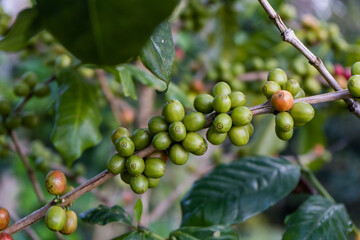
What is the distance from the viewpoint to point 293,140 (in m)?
5.02

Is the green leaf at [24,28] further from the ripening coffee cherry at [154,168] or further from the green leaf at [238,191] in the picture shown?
the green leaf at [238,191]

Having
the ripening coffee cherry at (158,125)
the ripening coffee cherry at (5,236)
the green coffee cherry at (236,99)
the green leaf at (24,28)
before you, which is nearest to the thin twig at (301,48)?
the green coffee cherry at (236,99)

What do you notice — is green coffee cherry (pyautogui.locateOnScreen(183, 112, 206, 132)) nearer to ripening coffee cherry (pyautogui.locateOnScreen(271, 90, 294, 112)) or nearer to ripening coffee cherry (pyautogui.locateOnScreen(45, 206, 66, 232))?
ripening coffee cherry (pyautogui.locateOnScreen(271, 90, 294, 112))

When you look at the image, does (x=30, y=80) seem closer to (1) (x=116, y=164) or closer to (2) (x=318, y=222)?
(1) (x=116, y=164)

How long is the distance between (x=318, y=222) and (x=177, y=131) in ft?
1.24

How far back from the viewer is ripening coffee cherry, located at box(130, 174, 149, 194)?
1.73ft

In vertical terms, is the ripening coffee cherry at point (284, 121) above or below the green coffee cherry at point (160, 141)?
above

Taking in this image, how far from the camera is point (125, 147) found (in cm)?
52

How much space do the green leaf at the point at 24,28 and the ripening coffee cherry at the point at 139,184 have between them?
10.1 inches

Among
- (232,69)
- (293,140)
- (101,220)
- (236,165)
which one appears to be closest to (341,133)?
(293,140)

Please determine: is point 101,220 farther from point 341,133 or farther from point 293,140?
point 341,133

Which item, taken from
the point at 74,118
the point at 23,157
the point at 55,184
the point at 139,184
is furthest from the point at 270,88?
the point at 23,157

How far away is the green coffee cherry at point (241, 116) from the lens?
51 centimetres

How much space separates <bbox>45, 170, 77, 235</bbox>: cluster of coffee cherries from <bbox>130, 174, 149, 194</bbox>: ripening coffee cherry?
0.11 meters
